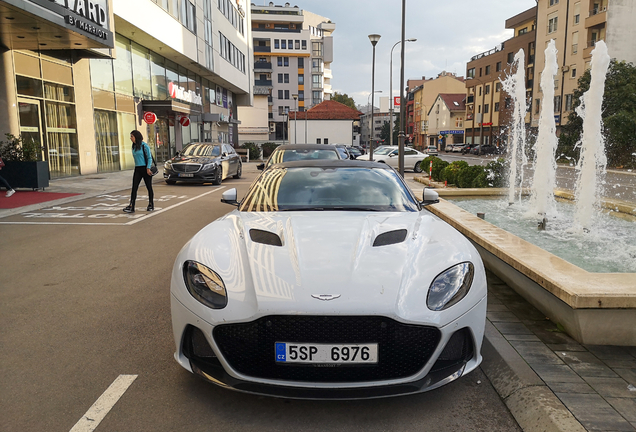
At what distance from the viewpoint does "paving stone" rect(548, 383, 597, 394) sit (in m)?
2.89

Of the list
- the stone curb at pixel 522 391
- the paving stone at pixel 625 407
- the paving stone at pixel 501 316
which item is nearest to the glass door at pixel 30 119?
the paving stone at pixel 501 316

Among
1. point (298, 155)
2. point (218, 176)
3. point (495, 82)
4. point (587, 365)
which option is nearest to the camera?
point (587, 365)

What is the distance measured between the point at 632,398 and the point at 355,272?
172 cm

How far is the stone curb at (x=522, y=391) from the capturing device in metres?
2.61

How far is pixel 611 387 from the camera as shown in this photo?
2.96 metres

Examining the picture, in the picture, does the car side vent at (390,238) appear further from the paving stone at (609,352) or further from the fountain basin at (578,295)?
the paving stone at (609,352)

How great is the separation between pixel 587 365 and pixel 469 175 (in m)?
12.2

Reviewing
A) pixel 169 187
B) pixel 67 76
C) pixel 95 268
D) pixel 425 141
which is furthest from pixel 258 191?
pixel 425 141

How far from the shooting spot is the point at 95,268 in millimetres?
6266

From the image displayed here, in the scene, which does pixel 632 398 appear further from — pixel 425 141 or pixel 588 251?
pixel 425 141

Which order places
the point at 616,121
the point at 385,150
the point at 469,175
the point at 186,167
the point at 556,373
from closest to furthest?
the point at 556,373 < the point at 469,175 < the point at 186,167 < the point at 385,150 < the point at 616,121

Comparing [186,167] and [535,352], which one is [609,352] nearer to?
[535,352]

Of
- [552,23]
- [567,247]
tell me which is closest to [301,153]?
[567,247]

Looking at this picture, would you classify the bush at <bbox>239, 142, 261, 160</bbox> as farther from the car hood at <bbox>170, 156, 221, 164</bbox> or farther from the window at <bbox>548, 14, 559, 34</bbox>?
the window at <bbox>548, 14, 559, 34</bbox>
